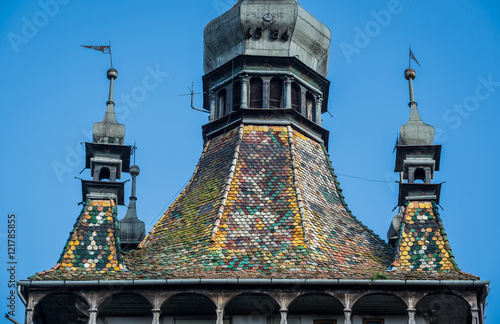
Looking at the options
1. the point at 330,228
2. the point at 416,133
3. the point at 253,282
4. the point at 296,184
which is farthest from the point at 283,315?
the point at 416,133

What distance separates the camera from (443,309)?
37.6 metres

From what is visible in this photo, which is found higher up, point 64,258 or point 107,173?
point 107,173

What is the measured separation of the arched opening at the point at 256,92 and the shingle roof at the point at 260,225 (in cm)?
112

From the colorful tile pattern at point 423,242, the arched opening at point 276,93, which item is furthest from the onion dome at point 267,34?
the colorful tile pattern at point 423,242

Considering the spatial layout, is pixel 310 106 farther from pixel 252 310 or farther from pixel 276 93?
pixel 252 310

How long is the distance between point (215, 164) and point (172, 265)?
18.6ft

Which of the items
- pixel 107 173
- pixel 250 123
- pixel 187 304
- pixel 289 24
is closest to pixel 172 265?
pixel 187 304

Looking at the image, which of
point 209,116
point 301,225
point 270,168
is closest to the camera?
point 301,225

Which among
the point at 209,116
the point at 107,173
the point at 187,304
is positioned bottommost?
the point at 187,304

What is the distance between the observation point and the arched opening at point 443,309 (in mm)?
37094

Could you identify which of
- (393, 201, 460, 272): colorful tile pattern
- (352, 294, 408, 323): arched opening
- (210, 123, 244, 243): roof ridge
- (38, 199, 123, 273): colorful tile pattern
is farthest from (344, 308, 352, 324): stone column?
(38, 199, 123, 273): colorful tile pattern

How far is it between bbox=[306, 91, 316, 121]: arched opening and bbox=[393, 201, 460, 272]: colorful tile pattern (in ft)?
21.1

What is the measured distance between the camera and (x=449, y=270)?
37.8 m

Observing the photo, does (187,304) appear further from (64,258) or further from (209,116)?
(209,116)
